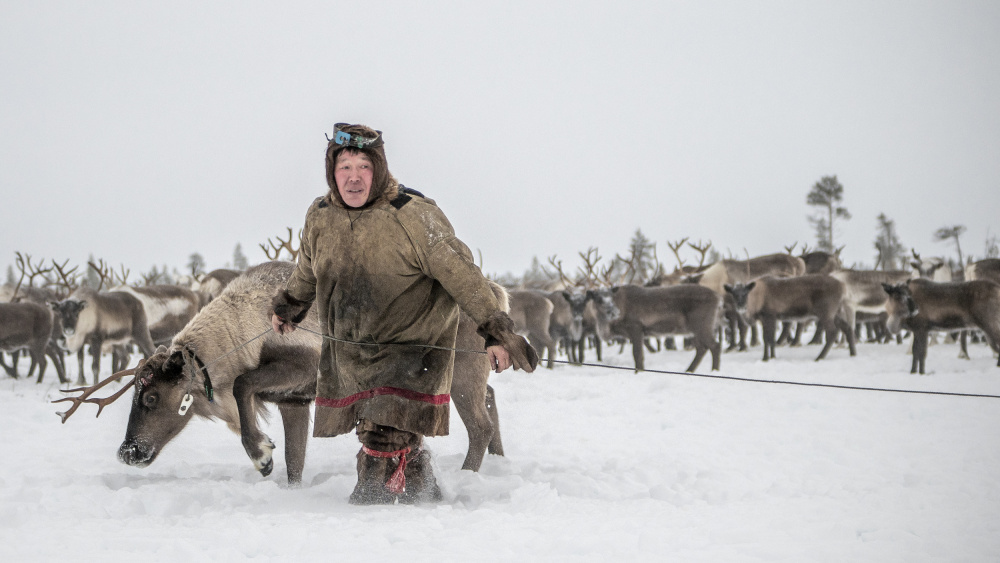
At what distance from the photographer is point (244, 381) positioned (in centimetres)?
421

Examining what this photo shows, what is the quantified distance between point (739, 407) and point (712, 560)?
531 cm

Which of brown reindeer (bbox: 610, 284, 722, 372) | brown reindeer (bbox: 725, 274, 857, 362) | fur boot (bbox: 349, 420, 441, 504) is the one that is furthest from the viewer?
brown reindeer (bbox: 725, 274, 857, 362)

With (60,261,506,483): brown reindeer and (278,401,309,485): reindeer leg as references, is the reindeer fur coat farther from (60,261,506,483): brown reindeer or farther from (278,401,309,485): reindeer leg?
(278,401,309,485): reindeer leg

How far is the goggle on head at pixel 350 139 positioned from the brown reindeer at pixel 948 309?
10153 mm

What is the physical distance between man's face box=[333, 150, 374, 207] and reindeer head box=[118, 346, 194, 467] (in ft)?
5.33

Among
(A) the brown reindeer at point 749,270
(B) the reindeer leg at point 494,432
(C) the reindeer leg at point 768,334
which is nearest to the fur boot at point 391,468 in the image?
(B) the reindeer leg at point 494,432

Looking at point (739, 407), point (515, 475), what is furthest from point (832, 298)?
point (515, 475)

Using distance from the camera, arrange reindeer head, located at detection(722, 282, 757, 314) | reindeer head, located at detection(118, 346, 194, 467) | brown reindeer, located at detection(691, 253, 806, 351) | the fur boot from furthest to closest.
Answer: brown reindeer, located at detection(691, 253, 806, 351)
reindeer head, located at detection(722, 282, 757, 314)
reindeer head, located at detection(118, 346, 194, 467)
the fur boot

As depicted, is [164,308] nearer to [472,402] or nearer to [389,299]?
[472,402]

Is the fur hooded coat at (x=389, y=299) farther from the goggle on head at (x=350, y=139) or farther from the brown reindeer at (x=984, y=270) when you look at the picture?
the brown reindeer at (x=984, y=270)

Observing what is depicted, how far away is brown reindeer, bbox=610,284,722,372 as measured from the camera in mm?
12336

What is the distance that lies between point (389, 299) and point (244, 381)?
1.50 m

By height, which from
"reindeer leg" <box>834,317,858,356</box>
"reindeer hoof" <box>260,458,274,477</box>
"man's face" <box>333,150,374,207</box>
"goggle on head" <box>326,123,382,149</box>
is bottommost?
"reindeer leg" <box>834,317,858,356</box>

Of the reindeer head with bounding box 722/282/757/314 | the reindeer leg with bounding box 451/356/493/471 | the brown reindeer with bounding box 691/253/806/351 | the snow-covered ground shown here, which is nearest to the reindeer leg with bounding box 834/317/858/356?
the reindeer head with bounding box 722/282/757/314
